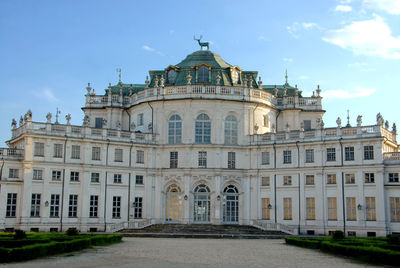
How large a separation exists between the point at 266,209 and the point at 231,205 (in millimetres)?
4144

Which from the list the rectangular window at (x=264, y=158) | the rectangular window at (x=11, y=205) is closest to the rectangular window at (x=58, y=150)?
the rectangular window at (x=11, y=205)

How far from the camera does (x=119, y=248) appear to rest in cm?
3331

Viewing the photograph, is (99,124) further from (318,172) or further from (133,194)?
(318,172)

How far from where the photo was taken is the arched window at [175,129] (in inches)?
2335

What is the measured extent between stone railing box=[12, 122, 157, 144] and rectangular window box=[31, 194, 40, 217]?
22.0 feet

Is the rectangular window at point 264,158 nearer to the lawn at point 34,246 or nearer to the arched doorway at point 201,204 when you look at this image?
the arched doorway at point 201,204

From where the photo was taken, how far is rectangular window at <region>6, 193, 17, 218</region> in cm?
5034

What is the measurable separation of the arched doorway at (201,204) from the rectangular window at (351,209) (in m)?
15.7

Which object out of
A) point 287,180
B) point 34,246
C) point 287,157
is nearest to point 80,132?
point 287,157

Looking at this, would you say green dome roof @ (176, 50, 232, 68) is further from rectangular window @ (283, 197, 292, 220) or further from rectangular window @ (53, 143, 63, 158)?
rectangular window @ (53, 143, 63, 158)

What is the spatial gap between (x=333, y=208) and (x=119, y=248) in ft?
92.7

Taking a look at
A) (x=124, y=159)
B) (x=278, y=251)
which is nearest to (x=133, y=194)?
(x=124, y=159)

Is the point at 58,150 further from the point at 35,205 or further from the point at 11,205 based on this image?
the point at 11,205

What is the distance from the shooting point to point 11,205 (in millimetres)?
50531
